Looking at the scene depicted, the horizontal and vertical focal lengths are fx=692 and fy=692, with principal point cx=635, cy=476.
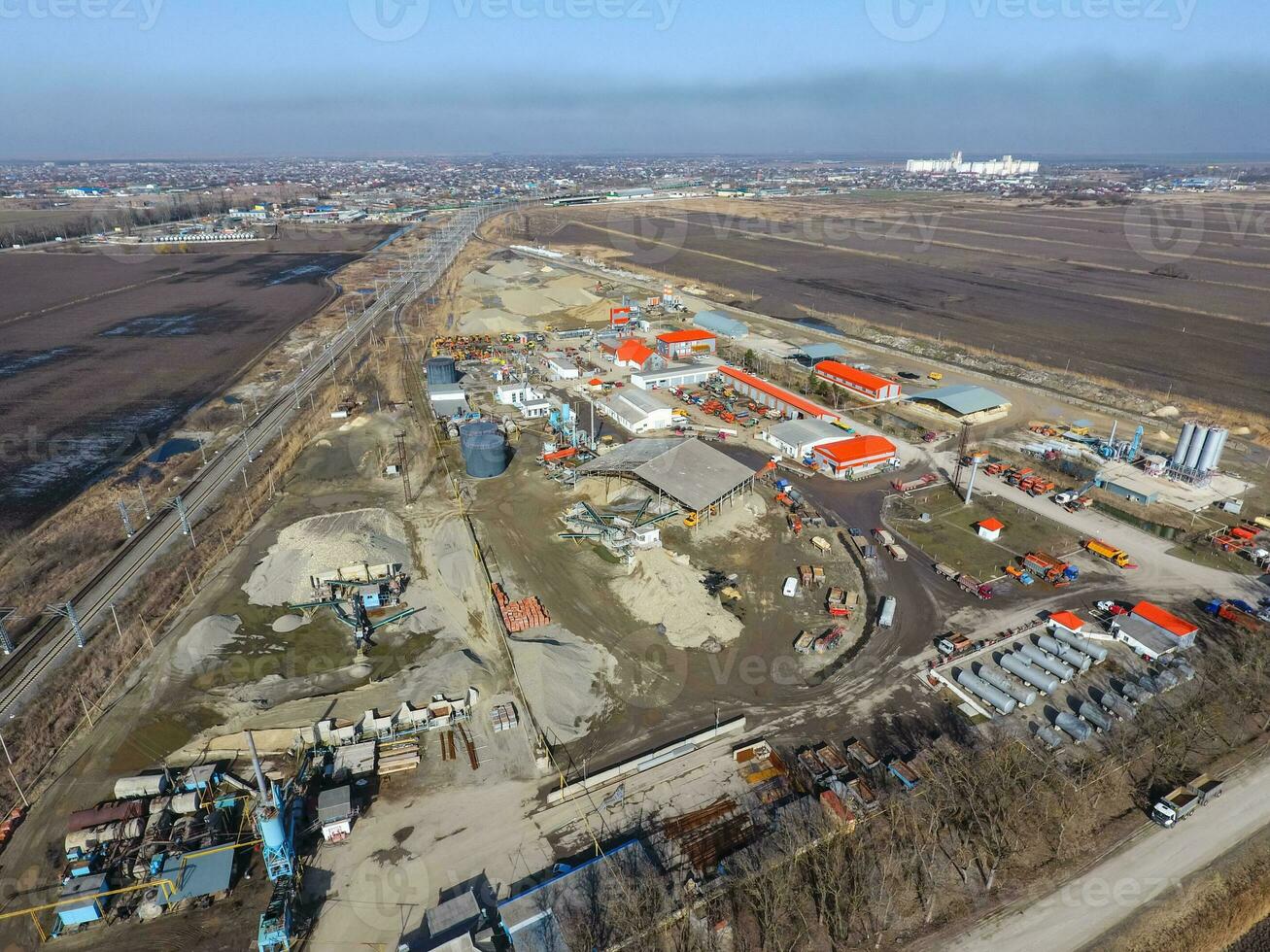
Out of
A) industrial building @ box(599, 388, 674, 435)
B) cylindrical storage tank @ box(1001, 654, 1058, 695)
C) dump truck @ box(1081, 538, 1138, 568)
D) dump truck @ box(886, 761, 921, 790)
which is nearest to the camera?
dump truck @ box(886, 761, 921, 790)

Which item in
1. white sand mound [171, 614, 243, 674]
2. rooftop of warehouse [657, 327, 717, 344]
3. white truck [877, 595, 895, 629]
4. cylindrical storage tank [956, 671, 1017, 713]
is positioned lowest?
white sand mound [171, 614, 243, 674]

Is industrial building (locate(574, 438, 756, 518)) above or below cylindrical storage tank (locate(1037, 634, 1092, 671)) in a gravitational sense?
above

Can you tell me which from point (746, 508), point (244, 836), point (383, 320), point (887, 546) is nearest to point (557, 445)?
point (746, 508)

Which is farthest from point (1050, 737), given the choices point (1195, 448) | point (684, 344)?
point (684, 344)

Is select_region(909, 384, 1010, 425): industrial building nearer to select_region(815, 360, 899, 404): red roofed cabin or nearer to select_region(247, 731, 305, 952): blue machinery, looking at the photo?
select_region(815, 360, 899, 404): red roofed cabin

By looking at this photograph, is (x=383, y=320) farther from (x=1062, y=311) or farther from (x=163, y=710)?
(x=1062, y=311)

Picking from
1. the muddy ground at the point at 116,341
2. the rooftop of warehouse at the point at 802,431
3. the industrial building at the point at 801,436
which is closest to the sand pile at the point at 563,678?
the industrial building at the point at 801,436

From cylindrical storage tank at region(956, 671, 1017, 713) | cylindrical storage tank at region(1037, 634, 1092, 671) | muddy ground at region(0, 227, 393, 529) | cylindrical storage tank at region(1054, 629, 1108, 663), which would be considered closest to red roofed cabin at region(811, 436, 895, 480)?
cylindrical storage tank at region(1054, 629, 1108, 663)

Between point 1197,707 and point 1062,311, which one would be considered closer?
point 1197,707
